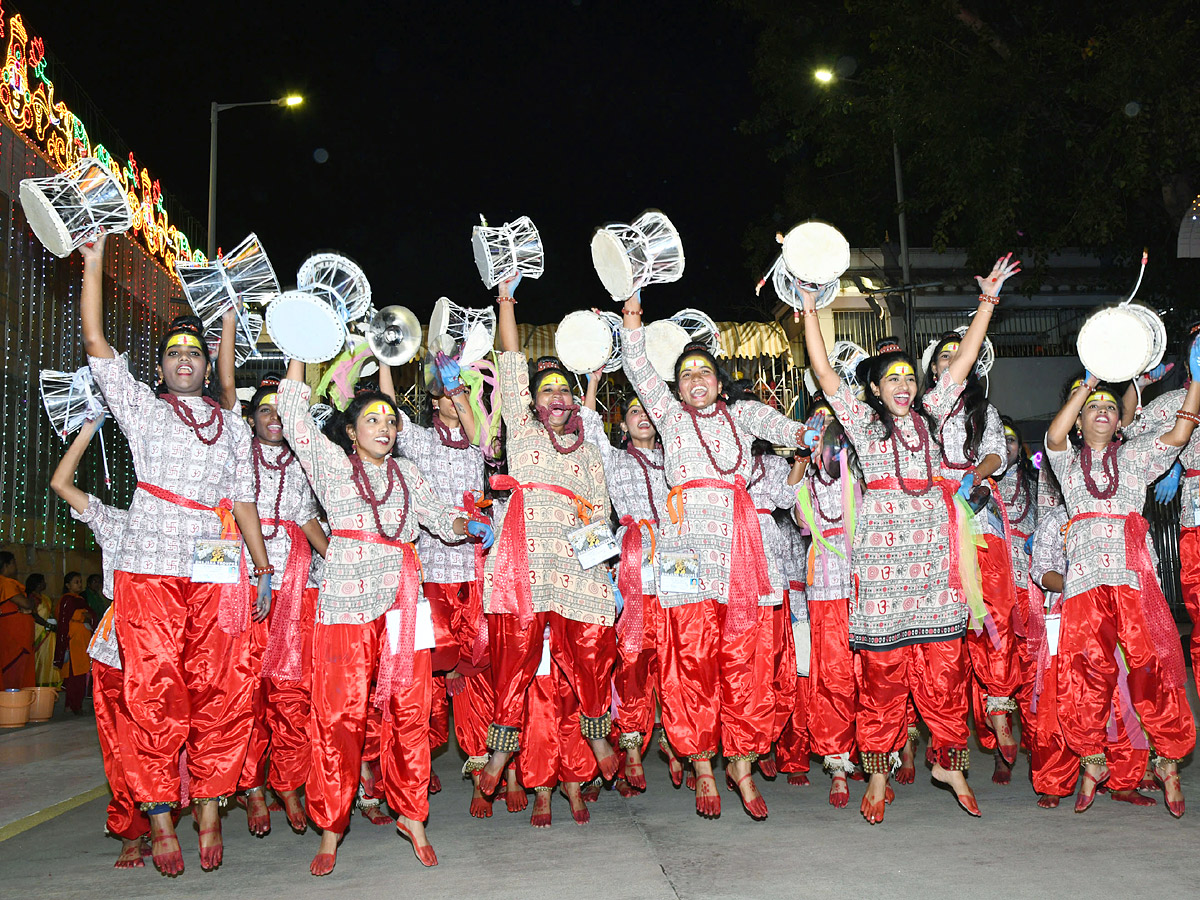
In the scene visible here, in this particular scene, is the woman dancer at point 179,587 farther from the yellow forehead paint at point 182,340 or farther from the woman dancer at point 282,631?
the woman dancer at point 282,631

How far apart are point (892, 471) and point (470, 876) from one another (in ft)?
7.57

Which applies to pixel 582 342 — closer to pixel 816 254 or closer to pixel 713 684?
pixel 816 254

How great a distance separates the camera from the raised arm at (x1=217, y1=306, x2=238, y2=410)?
4594 mm

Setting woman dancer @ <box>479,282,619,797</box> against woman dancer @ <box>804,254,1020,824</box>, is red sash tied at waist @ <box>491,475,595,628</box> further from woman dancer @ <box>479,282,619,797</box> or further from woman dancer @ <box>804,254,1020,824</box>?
woman dancer @ <box>804,254,1020,824</box>

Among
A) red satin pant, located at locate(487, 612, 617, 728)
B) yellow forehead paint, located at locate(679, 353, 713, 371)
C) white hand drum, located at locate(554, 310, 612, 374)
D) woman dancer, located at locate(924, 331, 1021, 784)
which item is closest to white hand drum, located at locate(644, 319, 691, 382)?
white hand drum, located at locate(554, 310, 612, 374)

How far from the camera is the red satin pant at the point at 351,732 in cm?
415

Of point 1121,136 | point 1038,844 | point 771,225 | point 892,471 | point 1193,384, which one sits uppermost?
point 771,225

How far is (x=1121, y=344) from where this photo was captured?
488cm

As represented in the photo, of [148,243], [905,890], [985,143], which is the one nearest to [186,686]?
[905,890]

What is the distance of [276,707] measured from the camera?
5.09m

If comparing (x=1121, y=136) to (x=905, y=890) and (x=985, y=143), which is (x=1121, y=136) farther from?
(x=905, y=890)

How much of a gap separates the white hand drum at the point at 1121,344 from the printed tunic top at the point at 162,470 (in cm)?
367

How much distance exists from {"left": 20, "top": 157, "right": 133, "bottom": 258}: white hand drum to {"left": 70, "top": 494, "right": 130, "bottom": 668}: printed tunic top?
3.38ft

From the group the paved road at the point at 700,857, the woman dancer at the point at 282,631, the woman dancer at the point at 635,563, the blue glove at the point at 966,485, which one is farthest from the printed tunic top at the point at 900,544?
the woman dancer at the point at 282,631
